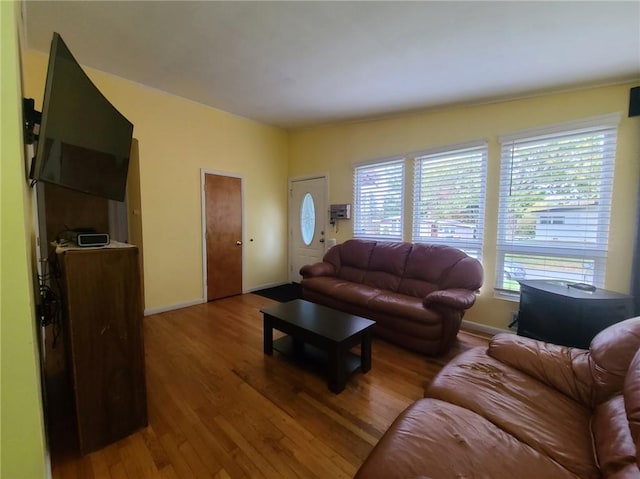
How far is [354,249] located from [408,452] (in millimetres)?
2947

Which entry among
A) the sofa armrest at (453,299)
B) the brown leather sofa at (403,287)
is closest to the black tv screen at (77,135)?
the brown leather sofa at (403,287)

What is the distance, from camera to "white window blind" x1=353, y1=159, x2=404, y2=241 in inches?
151

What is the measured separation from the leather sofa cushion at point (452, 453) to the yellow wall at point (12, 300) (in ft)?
3.66

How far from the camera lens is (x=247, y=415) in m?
1.77

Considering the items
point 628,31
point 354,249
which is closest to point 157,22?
point 354,249

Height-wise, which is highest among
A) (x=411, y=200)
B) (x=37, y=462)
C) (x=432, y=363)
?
(x=411, y=200)

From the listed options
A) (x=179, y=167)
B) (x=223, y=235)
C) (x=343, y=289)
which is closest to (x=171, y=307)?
(x=223, y=235)

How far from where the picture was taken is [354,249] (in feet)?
12.7

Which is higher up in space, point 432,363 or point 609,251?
point 609,251

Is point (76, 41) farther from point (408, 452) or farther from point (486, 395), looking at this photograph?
point (486, 395)

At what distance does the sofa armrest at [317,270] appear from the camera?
3.73m

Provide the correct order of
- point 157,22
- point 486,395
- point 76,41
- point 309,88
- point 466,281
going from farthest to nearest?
point 309,88 → point 466,281 → point 76,41 → point 157,22 → point 486,395

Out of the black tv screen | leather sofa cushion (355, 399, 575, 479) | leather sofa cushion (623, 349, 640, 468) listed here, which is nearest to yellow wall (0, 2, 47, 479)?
the black tv screen

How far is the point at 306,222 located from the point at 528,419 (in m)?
4.07
